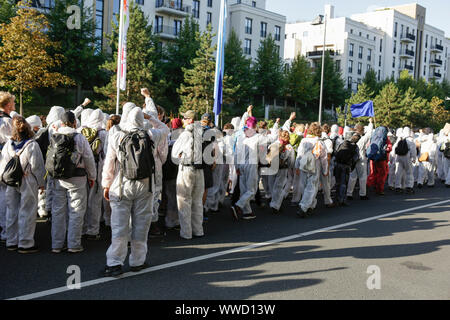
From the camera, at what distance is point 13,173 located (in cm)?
599

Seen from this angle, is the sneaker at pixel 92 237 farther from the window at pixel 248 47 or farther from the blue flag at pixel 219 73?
the window at pixel 248 47

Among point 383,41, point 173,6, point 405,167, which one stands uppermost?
point 383,41

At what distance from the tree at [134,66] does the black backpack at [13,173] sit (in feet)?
89.1

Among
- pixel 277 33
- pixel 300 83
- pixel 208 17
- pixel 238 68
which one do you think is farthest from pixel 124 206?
pixel 277 33

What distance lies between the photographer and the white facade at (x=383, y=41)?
6850 cm

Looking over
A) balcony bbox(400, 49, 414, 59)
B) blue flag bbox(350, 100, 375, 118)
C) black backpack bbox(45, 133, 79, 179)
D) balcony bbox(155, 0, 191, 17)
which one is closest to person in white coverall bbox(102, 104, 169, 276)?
black backpack bbox(45, 133, 79, 179)

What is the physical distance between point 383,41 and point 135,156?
256 feet

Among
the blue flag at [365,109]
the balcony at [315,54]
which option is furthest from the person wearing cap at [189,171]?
the balcony at [315,54]

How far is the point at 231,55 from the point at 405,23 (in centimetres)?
4874

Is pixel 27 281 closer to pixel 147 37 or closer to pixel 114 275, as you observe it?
pixel 114 275

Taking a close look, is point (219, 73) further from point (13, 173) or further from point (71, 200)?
point (13, 173)

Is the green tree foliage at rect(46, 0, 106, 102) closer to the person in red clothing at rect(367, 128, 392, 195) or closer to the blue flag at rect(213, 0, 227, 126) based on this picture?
the blue flag at rect(213, 0, 227, 126)
